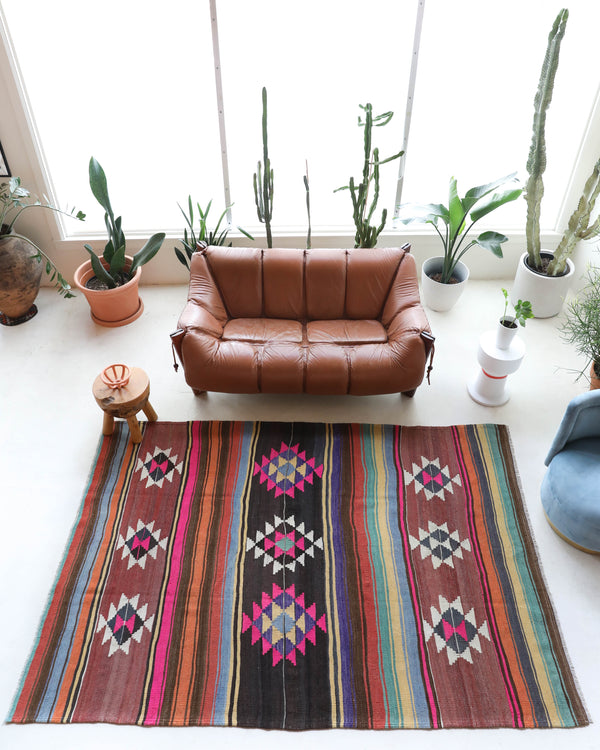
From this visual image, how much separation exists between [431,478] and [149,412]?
157 cm

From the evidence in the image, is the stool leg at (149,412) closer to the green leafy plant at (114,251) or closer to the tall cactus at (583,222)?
the green leafy plant at (114,251)

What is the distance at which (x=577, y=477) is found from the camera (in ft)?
8.59

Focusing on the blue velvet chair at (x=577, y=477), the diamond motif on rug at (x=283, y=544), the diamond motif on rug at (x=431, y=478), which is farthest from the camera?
the diamond motif on rug at (x=431, y=478)

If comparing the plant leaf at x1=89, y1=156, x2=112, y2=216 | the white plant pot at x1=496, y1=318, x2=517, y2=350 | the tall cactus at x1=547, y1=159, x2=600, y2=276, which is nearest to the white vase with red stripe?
the white plant pot at x1=496, y1=318, x2=517, y2=350

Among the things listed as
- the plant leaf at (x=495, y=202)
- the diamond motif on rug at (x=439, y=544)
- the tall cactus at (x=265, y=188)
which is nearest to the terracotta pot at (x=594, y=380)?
the plant leaf at (x=495, y=202)

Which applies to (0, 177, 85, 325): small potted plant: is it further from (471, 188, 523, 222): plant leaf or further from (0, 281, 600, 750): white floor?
(471, 188, 523, 222): plant leaf

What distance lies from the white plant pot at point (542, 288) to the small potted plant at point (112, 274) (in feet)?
7.98

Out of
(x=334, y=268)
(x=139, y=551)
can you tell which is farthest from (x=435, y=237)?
(x=139, y=551)

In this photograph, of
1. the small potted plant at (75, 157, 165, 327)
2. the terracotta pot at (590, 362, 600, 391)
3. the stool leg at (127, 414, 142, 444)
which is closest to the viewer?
the stool leg at (127, 414, 142, 444)

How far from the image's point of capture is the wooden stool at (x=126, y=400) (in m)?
3.03

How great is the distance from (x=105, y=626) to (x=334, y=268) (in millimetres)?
2207

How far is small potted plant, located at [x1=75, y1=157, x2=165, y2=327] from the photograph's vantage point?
369 cm

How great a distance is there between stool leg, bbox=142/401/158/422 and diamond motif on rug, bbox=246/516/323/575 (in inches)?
36.7

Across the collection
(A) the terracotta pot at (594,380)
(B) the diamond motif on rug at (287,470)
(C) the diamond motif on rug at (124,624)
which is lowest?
(C) the diamond motif on rug at (124,624)
